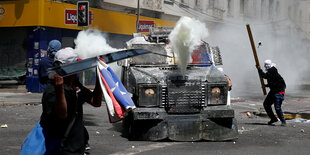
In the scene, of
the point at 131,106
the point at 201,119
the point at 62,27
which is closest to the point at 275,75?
the point at 201,119

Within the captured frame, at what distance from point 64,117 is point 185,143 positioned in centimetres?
483

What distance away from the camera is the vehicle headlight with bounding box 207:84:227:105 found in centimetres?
905

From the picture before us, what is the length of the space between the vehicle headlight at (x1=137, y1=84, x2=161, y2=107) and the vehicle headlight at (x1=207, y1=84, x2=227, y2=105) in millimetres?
973

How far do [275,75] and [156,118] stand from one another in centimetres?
379

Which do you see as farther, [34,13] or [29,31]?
[29,31]

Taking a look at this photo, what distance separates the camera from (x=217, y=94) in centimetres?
910

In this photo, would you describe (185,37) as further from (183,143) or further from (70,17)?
(70,17)

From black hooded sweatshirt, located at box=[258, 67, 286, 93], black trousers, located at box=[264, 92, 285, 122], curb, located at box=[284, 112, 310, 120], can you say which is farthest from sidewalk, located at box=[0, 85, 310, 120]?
black hooded sweatshirt, located at box=[258, 67, 286, 93]

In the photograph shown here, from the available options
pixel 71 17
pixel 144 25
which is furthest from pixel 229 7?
pixel 71 17

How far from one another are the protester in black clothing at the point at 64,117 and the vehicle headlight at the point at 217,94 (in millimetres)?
4856

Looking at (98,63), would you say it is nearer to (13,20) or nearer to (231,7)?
(13,20)

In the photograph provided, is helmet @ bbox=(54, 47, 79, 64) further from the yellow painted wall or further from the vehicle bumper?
the yellow painted wall

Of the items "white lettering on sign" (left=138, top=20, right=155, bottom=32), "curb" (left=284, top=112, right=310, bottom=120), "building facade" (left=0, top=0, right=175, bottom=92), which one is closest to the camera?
"curb" (left=284, top=112, right=310, bottom=120)

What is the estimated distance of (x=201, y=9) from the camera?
34.1 metres
